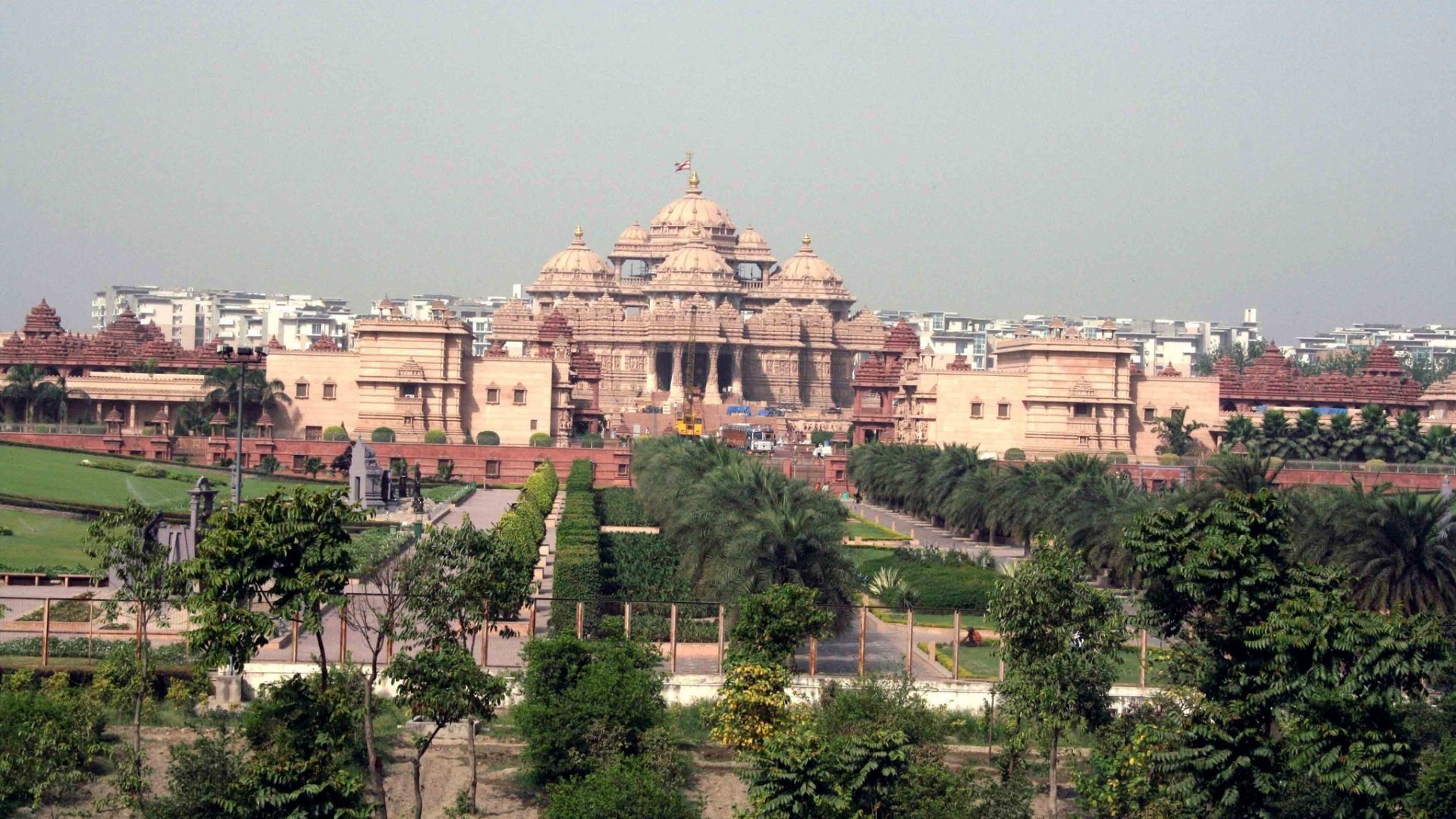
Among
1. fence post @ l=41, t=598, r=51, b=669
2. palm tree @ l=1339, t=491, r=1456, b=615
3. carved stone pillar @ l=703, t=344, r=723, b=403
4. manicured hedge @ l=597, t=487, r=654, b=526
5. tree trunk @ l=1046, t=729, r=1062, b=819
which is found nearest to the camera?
tree trunk @ l=1046, t=729, r=1062, b=819

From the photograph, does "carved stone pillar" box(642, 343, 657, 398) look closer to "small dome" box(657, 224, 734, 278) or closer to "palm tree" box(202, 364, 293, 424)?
"small dome" box(657, 224, 734, 278)

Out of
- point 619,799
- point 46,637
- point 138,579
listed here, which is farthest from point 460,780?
point 46,637

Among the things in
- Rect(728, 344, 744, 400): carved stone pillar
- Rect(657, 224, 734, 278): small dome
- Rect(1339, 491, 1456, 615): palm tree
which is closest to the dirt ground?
Rect(1339, 491, 1456, 615): palm tree

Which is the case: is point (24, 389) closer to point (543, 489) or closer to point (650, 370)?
point (543, 489)

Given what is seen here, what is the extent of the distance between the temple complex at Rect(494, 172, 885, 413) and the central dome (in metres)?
0.10

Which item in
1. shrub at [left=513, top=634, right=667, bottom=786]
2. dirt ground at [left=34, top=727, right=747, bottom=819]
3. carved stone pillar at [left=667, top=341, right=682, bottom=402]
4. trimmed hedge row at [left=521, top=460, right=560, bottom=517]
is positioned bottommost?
dirt ground at [left=34, top=727, right=747, bottom=819]

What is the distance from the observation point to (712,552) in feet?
112

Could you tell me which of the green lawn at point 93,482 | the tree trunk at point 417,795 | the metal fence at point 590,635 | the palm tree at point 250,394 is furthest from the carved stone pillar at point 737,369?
the tree trunk at point 417,795

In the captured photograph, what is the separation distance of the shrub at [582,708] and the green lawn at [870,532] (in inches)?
1064

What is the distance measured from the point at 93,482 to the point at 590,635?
31460 millimetres

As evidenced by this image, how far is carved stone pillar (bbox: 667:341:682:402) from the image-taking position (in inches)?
4523

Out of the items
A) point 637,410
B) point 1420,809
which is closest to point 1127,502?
point 1420,809

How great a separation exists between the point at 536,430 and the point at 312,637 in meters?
45.5

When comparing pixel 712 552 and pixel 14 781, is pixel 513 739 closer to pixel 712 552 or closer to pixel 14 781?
pixel 14 781
